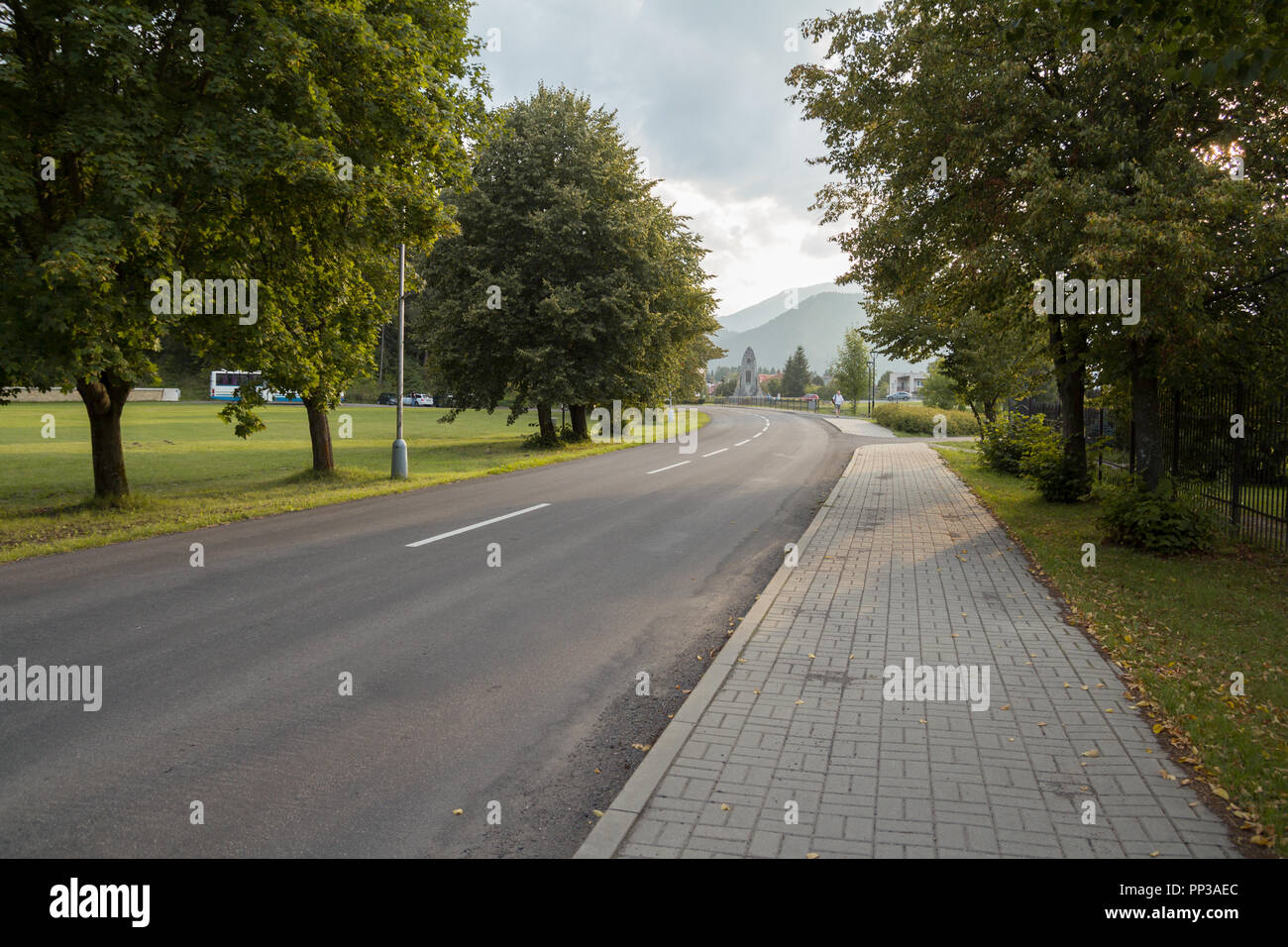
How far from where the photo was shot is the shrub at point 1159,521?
9.80 m

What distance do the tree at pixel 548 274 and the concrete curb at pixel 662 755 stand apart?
67.2ft

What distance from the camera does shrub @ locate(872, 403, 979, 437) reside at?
39312 millimetres

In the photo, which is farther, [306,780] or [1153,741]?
[1153,741]

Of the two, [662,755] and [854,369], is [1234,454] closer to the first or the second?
[662,755]

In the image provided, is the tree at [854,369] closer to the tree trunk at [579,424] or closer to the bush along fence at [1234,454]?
the tree trunk at [579,424]

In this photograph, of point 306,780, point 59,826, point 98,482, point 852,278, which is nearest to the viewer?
point 59,826

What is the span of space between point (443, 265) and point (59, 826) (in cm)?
2592

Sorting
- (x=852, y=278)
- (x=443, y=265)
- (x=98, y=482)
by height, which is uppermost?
(x=443, y=265)

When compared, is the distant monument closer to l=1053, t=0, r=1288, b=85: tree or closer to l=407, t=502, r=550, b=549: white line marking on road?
l=407, t=502, r=550, b=549: white line marking on road

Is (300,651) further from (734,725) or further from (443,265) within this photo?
(443,265)

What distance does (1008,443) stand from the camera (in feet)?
64.4

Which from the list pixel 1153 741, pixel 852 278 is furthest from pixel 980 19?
pixel 1153 741

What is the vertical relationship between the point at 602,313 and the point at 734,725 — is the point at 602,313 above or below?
above

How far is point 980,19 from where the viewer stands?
442 inches
